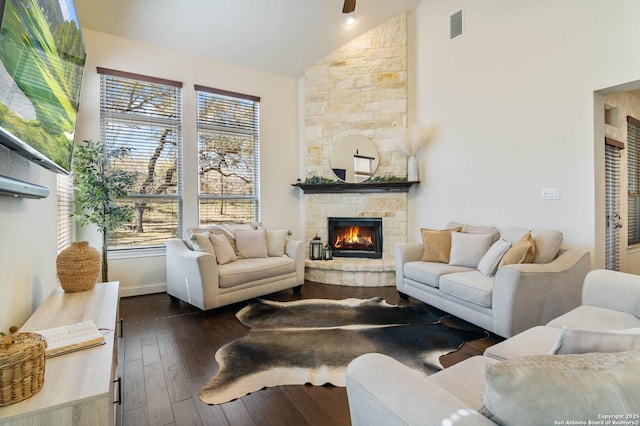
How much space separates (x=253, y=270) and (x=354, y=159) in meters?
2.42

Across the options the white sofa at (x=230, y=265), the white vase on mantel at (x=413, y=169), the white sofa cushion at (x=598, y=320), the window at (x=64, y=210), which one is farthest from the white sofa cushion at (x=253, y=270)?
the white sofa cushion at (x=598, y=320)

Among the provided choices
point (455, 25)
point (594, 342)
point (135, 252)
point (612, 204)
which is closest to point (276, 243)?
point (135, 252)

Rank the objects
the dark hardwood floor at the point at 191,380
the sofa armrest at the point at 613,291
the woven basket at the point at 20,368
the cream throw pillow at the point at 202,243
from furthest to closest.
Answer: the cream throw pillow at the point at 202,243, the sofa armrest at the point at 613,291, the dark hardwood floor at the point at 191,380, the woven basket at the point at 20,368

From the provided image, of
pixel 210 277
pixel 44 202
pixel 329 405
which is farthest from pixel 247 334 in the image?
pixel 44 202

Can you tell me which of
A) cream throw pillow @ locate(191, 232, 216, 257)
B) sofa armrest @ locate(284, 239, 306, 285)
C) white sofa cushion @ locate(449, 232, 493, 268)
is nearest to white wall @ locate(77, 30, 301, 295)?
cream throw pillow @ locate(191, 232, 216, 257)

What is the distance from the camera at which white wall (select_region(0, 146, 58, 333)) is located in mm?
1457

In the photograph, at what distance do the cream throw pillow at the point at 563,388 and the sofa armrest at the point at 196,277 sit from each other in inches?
113

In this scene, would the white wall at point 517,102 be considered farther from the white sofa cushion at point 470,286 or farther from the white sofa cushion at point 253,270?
the white sofa cushion at point 253,270

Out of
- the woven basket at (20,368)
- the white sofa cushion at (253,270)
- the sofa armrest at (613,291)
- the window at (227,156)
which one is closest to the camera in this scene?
the woven basket at (20,368)

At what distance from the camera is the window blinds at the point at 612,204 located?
3.59 meters

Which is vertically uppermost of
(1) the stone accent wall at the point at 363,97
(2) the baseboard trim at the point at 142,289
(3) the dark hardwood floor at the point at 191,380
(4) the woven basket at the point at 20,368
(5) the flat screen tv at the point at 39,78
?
(1) the stone accent wall at the point at 363,97

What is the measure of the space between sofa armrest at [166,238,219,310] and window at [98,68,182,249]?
2.86 feet

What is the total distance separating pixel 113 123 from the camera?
12.9 feet

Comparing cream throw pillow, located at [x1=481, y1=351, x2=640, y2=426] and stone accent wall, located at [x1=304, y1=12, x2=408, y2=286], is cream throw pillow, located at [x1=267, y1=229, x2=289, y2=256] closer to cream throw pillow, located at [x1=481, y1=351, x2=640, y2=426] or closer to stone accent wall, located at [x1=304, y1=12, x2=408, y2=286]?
stone accent wall, located at [x1=304, y1=12, x2=408, y2=286]
